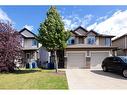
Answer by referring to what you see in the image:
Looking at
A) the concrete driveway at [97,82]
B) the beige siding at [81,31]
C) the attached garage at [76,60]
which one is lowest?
the concrete driveway at [97,82]

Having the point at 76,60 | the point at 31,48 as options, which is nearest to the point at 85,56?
the point at 76,60

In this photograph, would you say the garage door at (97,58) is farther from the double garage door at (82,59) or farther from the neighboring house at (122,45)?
the neighboring house at (122,45)

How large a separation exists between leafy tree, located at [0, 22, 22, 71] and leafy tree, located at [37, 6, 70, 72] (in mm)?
2497

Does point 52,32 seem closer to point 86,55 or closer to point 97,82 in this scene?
point 86,55

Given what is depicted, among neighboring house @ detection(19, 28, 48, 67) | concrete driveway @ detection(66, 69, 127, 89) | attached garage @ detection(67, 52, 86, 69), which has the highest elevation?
neighboring house @ detection(19, 28, 48, 67)

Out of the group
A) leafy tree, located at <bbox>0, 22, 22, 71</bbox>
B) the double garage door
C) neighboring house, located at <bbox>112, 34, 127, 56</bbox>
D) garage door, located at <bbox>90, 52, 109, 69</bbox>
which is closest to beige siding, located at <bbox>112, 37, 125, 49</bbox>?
neighboring house, located at <bbox>112, 34, 127, 56</bbox>

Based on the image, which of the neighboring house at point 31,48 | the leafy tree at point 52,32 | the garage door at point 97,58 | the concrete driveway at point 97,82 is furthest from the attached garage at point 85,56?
the concrete driveway at point 97,82

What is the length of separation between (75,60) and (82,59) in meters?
0.89

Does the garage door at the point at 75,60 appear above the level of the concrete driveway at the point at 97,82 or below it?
above

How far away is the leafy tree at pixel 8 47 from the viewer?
2439cm

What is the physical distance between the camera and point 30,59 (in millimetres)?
35844

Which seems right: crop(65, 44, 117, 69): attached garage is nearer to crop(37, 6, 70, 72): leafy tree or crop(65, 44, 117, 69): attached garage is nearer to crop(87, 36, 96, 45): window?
crop(87, 36, 96, 45): window

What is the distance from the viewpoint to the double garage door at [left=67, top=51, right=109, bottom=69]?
102 ft
